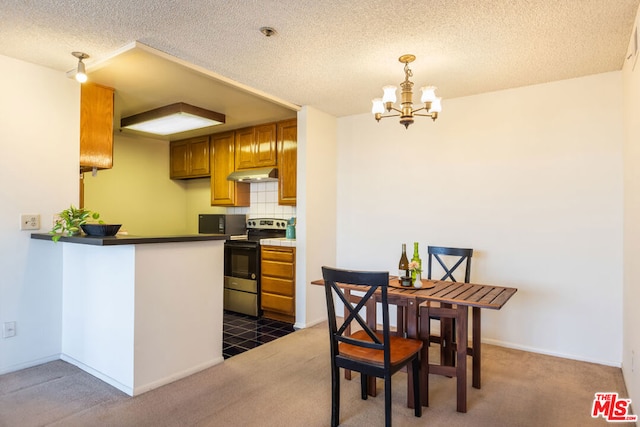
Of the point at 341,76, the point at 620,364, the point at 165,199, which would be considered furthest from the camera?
the point at 165,199

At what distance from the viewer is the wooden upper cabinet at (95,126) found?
3.17m

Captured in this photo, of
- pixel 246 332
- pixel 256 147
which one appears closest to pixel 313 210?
pixel 256 147

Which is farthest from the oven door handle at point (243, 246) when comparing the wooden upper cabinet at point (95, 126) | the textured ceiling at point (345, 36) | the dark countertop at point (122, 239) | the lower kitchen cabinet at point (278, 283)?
the textured ceiling at point (345, 36)

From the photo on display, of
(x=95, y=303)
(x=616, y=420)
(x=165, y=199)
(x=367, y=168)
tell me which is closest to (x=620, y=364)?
(x=616, y=420)

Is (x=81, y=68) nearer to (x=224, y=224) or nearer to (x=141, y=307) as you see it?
(x=141, y=307)

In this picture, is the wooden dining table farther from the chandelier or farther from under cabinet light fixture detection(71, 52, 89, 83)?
under cabinet light fixture detection(71, 52, 89, 83)

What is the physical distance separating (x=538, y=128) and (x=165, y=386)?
3596 millimetres

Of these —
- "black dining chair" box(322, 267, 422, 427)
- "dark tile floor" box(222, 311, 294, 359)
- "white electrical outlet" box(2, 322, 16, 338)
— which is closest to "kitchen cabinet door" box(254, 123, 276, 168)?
"dark tile floor" box(222, 311, 294, 359)

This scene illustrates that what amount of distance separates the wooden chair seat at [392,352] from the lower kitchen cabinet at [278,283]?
1850 mm

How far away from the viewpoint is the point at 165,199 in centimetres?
570

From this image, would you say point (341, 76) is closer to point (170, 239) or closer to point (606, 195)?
point (170, 239)

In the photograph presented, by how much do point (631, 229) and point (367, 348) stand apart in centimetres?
191

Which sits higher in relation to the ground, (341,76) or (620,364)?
(341,76)

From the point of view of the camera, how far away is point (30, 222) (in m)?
2.82
